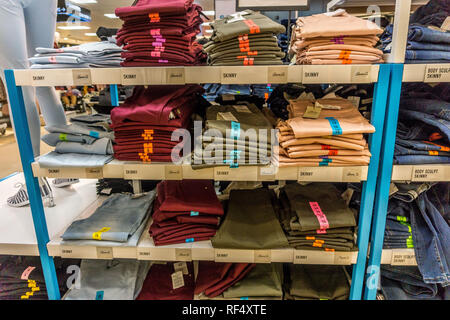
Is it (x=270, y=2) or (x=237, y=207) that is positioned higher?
(x=270, y=2)

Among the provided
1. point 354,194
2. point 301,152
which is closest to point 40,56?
point 301,152

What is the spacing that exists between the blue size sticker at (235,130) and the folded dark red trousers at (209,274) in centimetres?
67

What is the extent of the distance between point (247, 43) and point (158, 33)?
0.36 m

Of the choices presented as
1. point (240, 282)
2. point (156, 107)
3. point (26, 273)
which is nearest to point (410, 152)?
point (240, 282)

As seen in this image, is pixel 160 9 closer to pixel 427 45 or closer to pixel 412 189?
pixel 427 45

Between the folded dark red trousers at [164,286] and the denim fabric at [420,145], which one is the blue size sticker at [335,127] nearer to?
the denim fabric at [420,145]

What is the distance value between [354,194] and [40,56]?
154 centimetres

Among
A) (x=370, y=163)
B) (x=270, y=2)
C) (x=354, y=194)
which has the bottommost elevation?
(x=354, y=194)

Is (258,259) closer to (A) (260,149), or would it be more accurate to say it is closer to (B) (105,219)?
(A) (260,149)

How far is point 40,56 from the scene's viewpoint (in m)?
1.21

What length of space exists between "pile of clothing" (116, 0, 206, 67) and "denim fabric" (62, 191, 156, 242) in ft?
2.38

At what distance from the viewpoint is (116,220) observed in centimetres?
142

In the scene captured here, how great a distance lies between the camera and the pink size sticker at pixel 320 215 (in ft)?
3.98

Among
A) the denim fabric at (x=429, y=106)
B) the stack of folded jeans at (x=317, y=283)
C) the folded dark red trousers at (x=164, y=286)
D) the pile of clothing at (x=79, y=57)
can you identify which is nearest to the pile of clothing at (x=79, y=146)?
the pile of clothing at (x=79, y=57)
